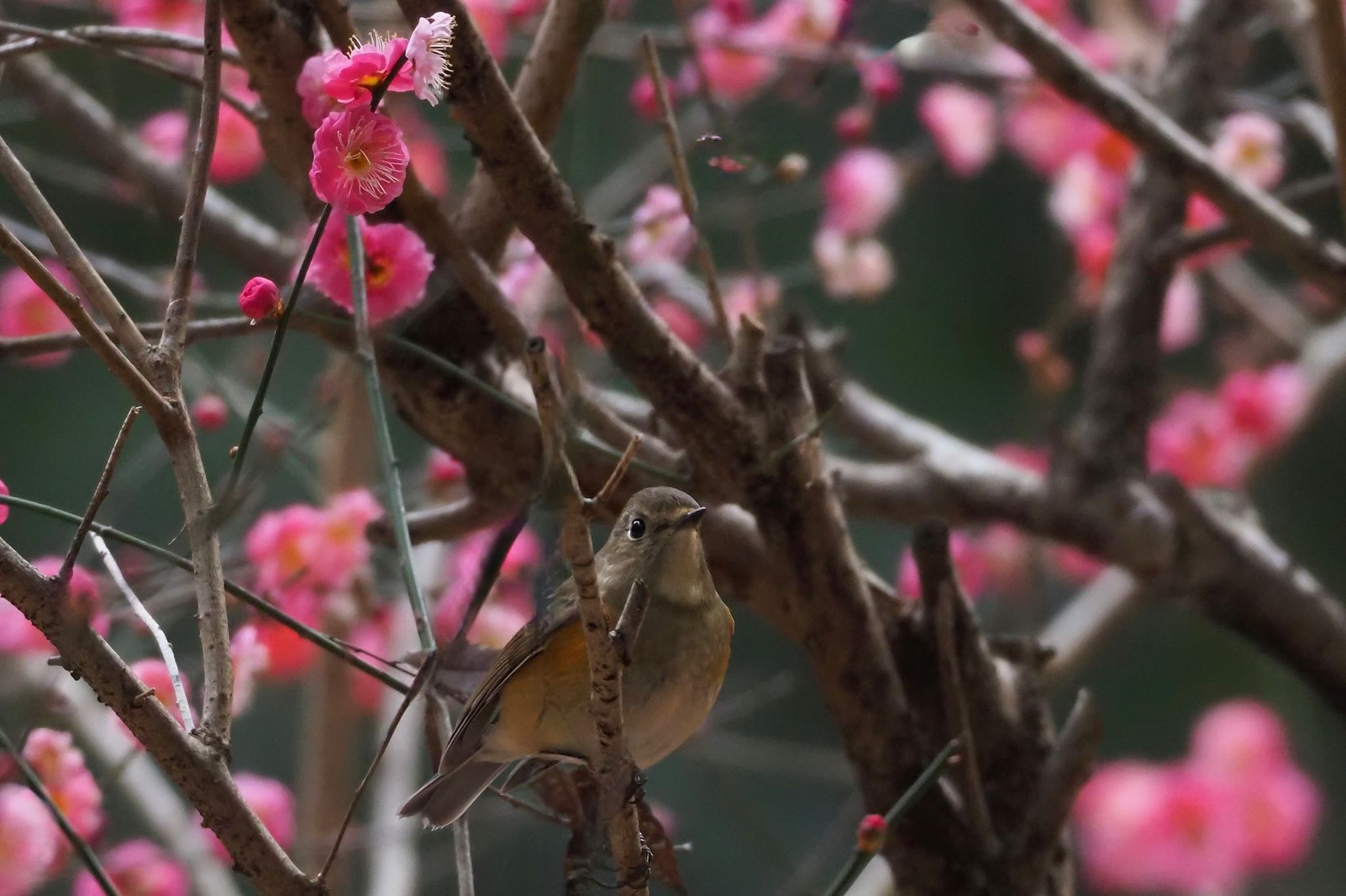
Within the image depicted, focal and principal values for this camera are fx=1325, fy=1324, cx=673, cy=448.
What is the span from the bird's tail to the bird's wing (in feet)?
0.05

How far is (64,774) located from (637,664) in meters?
0.44

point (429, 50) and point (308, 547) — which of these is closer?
point (429, 50)

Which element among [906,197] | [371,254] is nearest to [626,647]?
[371,254]

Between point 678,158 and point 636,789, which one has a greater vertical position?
point 678,158

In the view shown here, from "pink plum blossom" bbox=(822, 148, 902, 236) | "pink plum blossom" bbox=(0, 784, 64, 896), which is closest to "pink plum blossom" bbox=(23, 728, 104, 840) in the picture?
"pink plum blossom" bbox=(0, 784, 64, 896)

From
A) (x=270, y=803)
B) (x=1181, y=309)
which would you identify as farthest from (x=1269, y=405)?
(x=270, y=803)

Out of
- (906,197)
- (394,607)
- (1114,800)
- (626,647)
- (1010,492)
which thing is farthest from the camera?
(906,197)

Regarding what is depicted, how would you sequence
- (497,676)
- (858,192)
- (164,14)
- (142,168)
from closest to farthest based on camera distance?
1. (497,676)
2. (142,168)
3. (164,14)
4. (858,192)

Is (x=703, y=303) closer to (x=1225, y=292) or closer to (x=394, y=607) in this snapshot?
(x=394, y=607)

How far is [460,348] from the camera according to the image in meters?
1.10

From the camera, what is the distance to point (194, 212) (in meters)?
0.67

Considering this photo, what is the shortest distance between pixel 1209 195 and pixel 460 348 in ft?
2.61

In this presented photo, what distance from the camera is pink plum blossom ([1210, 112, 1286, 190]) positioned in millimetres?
1959

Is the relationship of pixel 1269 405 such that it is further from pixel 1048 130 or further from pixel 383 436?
pixel 383 436
